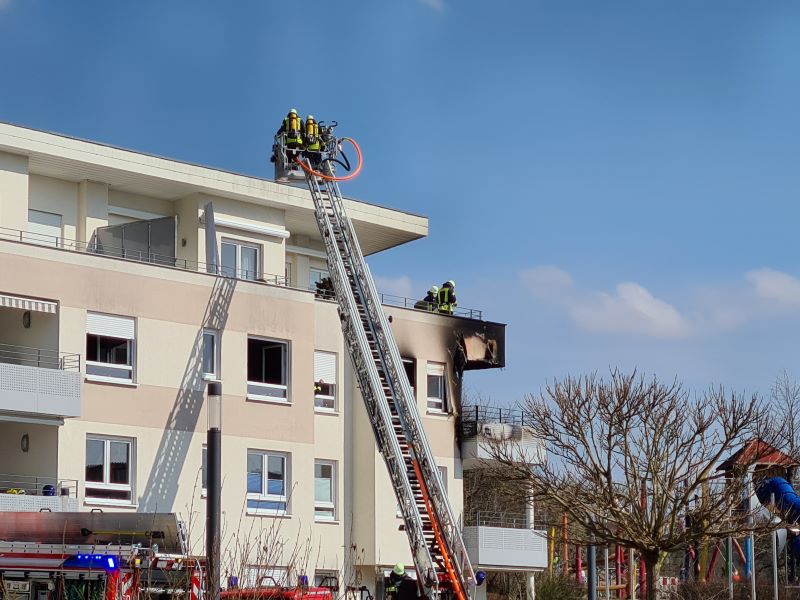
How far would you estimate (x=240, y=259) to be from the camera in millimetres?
37469

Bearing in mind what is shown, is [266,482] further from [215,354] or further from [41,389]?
[41,389]

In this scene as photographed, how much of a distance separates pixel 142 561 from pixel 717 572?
47.4 meters

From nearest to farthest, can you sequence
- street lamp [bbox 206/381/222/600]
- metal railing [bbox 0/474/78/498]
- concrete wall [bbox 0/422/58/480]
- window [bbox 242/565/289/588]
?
window [bbox 242/565/289/588]
street lamp [bbox 206/381/222/600]
metal railing [bbox 0/474/78/498]
concrete wall [bbox 0/422/58/480]

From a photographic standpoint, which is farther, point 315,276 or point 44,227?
point 315,276

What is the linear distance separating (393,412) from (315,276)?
8300 millimetres

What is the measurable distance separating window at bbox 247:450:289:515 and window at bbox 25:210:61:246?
717 centimetres

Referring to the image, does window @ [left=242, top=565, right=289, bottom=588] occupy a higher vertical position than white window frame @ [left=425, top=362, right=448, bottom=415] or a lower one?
lower

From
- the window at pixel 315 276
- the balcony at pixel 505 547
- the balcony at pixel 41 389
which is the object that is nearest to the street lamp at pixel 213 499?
the balcony at pixel 41 389

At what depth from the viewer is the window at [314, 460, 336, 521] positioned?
36281 millimetres

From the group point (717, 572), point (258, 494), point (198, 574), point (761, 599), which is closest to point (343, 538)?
point (258, 494)

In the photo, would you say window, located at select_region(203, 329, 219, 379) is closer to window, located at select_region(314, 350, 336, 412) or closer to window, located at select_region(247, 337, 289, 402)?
window, located at select_region(247, 337, 289, 402)

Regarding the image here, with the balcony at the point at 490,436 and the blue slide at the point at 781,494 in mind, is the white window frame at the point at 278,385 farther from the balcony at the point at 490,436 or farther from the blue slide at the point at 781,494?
the blue slide at the point at 781,494

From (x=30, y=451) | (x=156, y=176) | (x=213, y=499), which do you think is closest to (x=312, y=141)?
(x=156, y=176)

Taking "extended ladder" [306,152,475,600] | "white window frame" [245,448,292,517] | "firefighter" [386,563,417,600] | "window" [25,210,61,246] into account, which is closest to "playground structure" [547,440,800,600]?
"extended ladder" [306,152,475,600]
